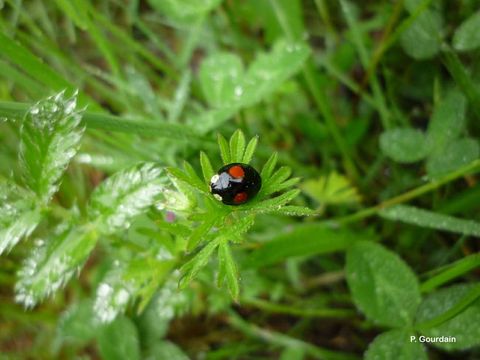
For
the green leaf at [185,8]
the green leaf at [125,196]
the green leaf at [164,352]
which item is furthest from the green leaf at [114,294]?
the green leaf at [185,8]

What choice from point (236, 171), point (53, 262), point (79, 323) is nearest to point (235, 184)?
point (236, 171)

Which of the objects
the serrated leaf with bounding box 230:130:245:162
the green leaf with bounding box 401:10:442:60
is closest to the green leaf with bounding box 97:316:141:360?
the serrated leaf with bounding box 230:130:245:162

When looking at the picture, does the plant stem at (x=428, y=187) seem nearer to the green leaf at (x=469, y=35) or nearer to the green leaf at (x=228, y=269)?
the green leaf at (x=469, y=35)

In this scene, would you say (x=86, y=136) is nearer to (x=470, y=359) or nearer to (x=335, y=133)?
(x=335, y=133)

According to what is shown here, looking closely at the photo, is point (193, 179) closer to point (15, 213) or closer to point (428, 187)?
point (15, 213)

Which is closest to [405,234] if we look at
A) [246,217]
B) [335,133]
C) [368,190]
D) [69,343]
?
[368,190]
